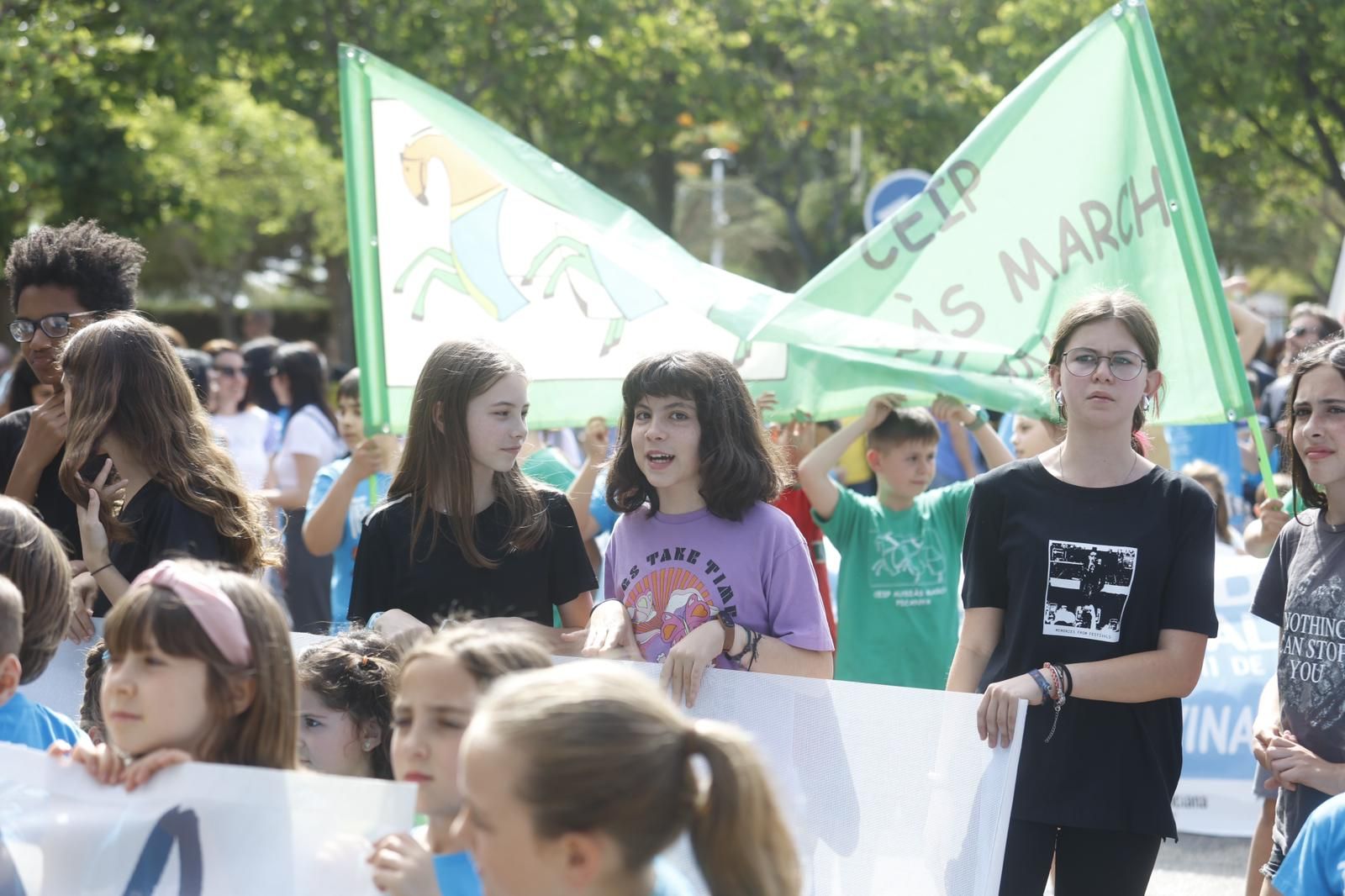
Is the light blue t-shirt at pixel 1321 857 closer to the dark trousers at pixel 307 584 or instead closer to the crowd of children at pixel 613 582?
the crowd of children at pixel 613 582

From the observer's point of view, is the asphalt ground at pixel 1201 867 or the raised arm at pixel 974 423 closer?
the raised arm at pixel 974 423

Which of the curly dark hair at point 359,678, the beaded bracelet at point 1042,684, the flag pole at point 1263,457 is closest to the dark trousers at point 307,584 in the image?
the curly dark hair at point 359,678

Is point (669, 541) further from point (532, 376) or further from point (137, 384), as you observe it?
point (532, 376)

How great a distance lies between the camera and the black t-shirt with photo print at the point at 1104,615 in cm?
327

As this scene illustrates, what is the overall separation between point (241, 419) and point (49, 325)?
4.44m

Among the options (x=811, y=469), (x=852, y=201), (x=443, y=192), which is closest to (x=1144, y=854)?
(x=811, y=469)

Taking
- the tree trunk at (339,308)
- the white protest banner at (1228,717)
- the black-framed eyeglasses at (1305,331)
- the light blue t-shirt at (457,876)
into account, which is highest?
the tree trunk at (339,308)

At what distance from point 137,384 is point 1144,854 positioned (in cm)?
257

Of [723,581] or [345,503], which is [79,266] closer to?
[345,503]

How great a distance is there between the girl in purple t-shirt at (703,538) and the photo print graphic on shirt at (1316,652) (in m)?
1.07

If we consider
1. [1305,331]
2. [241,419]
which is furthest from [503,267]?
[1305,331]

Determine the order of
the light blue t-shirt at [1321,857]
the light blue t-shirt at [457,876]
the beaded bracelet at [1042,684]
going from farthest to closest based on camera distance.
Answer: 1. the beaded bracelet at [1042,684]
2. the light blue t-shirt at [1321,857]
3. the light blue t-shirt at [457,876]

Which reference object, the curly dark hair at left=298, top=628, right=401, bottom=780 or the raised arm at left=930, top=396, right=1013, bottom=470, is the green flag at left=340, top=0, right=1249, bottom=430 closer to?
the raised arm at left=930, top=396, right=1013, bottom=470

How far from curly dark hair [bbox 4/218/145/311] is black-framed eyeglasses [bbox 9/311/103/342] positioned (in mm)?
63
